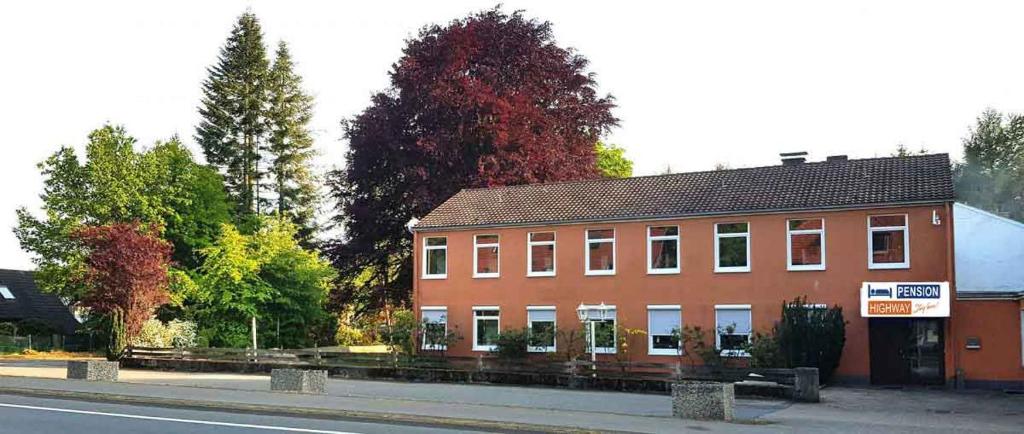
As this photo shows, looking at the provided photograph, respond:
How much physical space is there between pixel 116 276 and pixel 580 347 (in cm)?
1608

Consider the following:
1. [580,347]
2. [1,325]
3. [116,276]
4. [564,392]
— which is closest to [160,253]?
[116,276]

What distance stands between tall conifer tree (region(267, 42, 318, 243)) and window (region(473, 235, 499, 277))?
1171 inches

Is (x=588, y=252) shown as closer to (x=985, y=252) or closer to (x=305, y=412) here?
(x=985, y=252)

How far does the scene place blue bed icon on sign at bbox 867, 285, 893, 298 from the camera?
90.5ft

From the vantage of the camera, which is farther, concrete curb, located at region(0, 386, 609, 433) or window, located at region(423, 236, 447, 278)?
window, located at region(423, 236, 447, 278)

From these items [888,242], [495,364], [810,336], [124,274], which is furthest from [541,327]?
[124,274]

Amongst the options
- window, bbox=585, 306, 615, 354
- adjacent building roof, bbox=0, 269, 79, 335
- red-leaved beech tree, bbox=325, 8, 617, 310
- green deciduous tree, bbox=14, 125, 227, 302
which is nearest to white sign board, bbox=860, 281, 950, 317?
window, bbox=585, 306, 615, 354

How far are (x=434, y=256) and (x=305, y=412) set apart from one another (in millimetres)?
18010

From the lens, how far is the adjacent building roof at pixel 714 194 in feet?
95.8

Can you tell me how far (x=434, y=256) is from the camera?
118ft

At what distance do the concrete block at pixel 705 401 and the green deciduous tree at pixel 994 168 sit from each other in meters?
41.3

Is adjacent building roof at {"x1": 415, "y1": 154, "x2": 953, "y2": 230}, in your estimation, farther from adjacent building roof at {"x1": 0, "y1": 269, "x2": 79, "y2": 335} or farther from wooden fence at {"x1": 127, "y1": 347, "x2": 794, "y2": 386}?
adjacent building roof at {"x1": 0, "y1": 269, "x2": 79, "y2": 335}

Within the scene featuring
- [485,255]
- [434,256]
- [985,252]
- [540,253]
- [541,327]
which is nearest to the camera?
[985,252]

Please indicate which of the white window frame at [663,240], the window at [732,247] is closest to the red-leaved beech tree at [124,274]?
the white window frame at [663,240]
